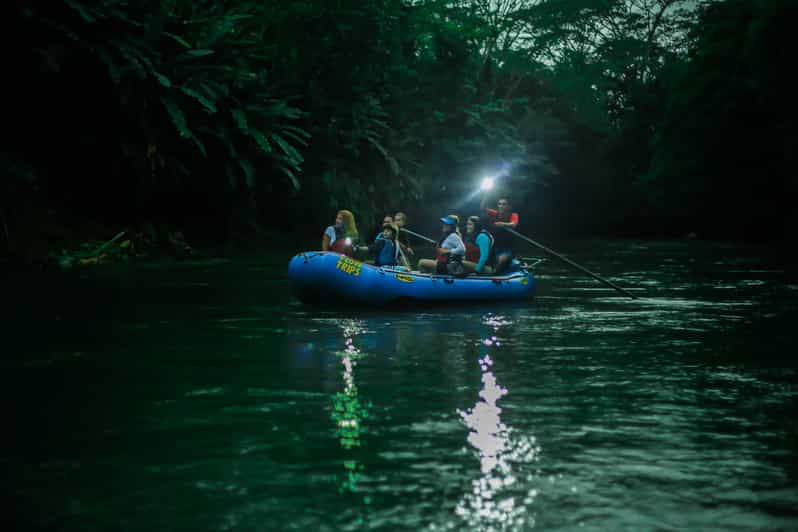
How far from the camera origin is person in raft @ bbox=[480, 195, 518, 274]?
57.1ft

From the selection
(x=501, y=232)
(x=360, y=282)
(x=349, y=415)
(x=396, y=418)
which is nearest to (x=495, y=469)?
(x=396, y=418)

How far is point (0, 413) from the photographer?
793 centimetres

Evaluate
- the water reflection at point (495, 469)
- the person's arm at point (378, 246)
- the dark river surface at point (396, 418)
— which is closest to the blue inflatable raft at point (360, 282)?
the dark river surface at point (396, 418)

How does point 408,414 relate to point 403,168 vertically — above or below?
below

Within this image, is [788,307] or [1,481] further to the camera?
[788,307]

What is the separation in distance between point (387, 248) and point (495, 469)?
1038 centimetres

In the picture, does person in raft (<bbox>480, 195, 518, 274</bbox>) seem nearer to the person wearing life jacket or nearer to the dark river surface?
the person wearing life jacket

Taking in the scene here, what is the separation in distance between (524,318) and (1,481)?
390 inches

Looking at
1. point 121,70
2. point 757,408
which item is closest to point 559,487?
point 757,408

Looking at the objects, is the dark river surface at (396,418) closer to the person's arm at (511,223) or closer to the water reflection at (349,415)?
the water reflection at (349,415)

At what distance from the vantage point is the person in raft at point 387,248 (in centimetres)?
1647

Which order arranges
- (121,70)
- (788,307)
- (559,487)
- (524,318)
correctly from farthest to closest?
(121,70) < (788,307) < (524,318) < (559,487)

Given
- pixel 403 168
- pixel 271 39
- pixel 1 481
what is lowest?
pixel 1 481

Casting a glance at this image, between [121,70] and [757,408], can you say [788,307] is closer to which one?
[757,408]
